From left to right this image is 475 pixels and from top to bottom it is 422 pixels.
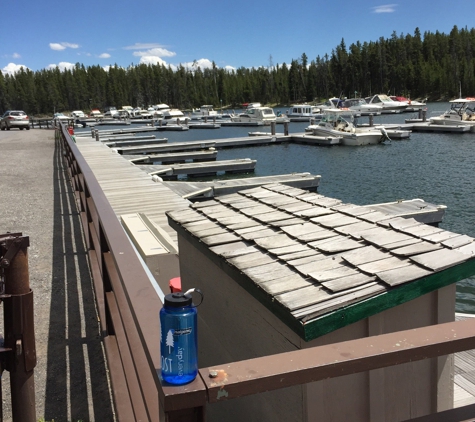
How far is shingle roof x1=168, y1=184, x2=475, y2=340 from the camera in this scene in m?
2.09

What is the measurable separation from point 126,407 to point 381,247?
157 cm

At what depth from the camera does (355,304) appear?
2.08 metres

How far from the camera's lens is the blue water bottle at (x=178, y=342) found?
1347mm

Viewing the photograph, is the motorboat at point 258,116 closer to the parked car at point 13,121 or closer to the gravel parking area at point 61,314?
the parked car at point 13,121

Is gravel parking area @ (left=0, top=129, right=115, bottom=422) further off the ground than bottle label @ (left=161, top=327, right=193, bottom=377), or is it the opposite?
bottle label @ (left=161, top=327, right=193, bottom=377)

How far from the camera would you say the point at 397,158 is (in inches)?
1171

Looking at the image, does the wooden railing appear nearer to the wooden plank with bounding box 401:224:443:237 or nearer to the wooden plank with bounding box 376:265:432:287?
the wooden plank with bounding box 376:265:432:287

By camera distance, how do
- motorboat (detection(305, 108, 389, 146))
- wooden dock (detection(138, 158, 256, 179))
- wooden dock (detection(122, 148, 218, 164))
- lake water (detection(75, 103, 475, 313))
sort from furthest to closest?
motorboat (detection(305, 108, 389, 146)) → wooden dock (detection(122, 148, 218, 164)) → wooden dock (detection(138, 158, 256, 179)) → lake water (detection(75, 103, 475, 313))

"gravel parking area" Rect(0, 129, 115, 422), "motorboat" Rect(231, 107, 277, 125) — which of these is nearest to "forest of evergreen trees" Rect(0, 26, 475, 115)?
"motorboat" Rect(231, 107, 277, 125)

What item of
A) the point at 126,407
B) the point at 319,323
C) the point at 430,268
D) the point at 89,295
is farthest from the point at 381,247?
the point at 89,295

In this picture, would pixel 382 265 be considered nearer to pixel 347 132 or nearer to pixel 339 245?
pixel 339 245

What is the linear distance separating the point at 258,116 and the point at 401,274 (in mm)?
58457

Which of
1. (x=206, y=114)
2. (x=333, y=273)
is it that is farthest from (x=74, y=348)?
(x=206, y=114)

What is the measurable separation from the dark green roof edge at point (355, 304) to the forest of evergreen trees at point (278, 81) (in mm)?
122348
